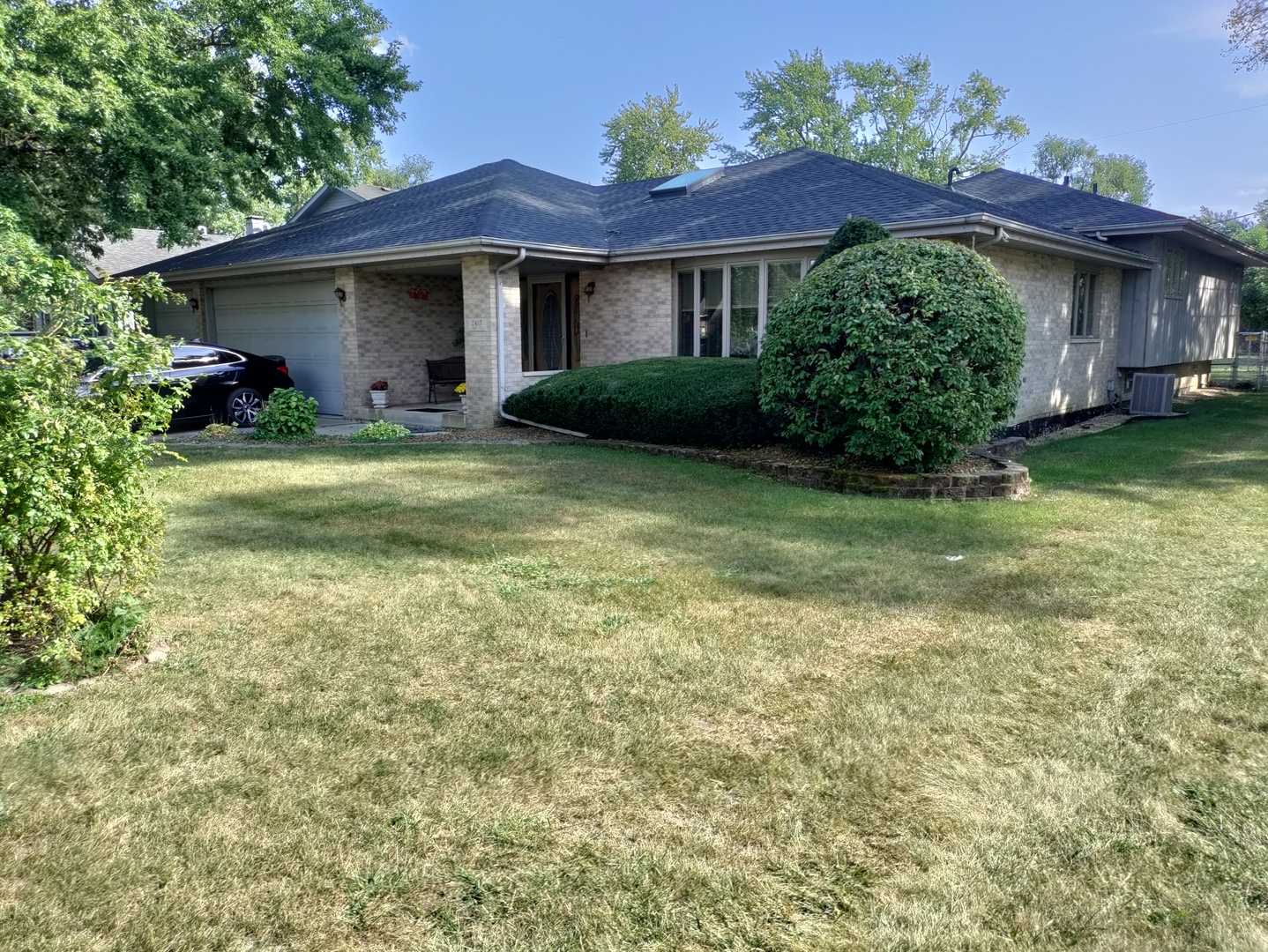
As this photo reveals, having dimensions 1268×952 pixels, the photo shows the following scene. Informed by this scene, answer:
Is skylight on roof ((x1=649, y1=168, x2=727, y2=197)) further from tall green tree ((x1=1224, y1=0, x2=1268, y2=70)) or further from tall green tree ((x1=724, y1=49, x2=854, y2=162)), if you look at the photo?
tall green tree ((x1=724, y1=49, x2=854, y2=162))

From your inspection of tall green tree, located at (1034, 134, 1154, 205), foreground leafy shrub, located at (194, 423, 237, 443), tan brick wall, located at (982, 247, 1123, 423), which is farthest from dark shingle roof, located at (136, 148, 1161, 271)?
tall green tree, located at (1034, 134, 1154, 205)

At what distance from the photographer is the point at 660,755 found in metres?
3.27

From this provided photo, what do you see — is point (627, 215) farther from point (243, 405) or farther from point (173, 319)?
point (173, 319)

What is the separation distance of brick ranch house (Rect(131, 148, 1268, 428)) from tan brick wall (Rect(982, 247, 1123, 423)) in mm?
52

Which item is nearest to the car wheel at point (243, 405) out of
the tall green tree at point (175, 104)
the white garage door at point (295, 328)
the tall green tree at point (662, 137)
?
the white garage door at point (295, 328)

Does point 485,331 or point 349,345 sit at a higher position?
point 485,331

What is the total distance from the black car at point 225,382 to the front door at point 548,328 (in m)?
4.69

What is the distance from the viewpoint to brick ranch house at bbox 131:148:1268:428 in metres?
12.7

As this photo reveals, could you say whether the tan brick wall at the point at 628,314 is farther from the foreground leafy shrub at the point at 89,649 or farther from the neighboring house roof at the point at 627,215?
the foreground leafy shrub at the point at 89,649

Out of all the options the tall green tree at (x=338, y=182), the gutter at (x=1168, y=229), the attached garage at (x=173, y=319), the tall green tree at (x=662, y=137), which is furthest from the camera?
the tall green tree at (x=662, y=137)

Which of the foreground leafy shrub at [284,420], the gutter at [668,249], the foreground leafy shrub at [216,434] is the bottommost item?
the foreground leafy shrub at [216,434]

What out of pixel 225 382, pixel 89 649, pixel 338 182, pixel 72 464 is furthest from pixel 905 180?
pixel 338 182

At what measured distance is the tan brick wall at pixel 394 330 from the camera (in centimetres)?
1449

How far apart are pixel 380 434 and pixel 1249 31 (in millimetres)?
21576
